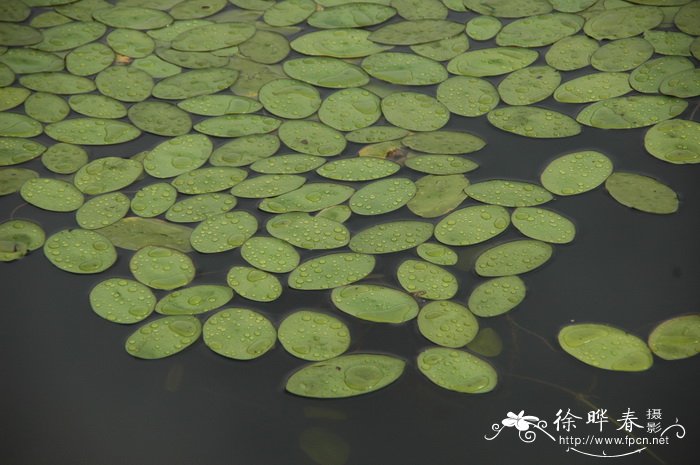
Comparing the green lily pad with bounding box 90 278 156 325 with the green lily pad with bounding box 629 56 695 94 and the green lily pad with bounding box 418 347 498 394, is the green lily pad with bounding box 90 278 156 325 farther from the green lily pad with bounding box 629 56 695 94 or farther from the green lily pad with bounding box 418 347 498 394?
the green lily pad with bounding box 629 56 695 94

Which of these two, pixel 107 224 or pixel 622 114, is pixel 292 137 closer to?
pixel 107 224

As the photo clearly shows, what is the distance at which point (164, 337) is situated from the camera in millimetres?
2066

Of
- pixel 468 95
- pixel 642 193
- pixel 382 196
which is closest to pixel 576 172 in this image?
pixel 642 193

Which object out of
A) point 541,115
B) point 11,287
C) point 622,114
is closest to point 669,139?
point 622,114

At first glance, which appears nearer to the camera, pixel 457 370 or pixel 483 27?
pixel 457 370

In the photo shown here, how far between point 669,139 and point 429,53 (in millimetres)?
807

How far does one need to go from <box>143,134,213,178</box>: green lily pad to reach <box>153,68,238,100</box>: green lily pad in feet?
0.71

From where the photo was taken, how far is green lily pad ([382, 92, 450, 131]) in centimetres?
259

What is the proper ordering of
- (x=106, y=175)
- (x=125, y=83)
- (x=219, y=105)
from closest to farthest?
(x=106, y=175) < (x=219, y=105) < (x=125, y=83)

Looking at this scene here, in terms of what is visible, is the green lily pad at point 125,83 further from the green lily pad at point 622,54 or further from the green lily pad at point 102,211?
the green lily pad at point 622,54

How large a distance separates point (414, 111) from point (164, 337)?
1.05 m

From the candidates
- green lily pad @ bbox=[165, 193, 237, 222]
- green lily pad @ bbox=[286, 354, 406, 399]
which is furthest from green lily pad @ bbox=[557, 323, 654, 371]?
green lily pad @ bbox=[165, 193, 237, 222]

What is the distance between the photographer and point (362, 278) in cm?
217

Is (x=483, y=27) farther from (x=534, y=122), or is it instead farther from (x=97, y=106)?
(x=97, y=106)
